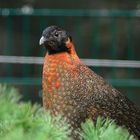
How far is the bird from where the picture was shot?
4188mm

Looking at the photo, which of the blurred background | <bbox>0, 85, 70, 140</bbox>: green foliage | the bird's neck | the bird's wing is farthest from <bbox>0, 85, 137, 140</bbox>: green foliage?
the blurred background

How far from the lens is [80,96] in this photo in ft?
14.2

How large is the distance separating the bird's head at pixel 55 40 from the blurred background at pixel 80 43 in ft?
14.6

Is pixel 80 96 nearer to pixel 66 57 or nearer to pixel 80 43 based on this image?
pixel 66 57

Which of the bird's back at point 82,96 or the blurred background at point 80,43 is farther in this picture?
the blurred background at point 80,43

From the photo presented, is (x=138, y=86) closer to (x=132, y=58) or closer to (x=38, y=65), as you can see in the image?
(x=132, y=58)

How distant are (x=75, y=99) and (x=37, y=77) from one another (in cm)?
596

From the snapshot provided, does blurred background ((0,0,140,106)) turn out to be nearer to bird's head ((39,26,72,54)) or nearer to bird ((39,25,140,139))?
bird's head ((39,26,72,54))

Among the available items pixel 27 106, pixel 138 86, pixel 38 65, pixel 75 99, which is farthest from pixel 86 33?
pixel 27 106

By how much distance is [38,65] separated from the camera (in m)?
10.5

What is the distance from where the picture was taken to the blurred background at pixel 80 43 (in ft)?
32.5

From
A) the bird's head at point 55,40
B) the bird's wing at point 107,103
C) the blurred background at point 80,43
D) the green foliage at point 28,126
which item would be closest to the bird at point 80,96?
the bird's wing at point 107,103

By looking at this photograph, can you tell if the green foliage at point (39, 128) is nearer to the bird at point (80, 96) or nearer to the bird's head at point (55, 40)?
the bird at point (80, 96)


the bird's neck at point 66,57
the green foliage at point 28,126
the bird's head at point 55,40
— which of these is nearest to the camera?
the green foliage at point 28,126
